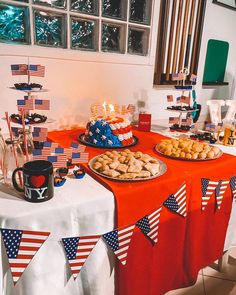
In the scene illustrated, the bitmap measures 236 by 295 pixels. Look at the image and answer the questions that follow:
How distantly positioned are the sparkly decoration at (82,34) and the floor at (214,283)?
1.60m

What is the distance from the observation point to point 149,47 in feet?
6.49

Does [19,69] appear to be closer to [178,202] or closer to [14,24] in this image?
[14,24]

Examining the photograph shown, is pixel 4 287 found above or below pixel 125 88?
below

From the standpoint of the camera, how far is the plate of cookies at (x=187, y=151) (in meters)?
1.25

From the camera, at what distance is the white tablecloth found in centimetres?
80

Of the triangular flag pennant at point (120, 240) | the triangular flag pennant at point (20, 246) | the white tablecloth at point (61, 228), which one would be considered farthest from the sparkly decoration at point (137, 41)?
the triangular flag pennant at point (20, 246)

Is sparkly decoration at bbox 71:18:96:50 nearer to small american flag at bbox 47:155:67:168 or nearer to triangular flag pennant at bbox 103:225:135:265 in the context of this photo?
small american flag at bbox 47:155:67:168

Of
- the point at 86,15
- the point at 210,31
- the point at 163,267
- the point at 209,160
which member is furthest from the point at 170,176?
the point at 210,31

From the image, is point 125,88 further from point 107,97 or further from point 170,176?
point 170,176

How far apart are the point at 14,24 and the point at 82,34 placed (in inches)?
17.0

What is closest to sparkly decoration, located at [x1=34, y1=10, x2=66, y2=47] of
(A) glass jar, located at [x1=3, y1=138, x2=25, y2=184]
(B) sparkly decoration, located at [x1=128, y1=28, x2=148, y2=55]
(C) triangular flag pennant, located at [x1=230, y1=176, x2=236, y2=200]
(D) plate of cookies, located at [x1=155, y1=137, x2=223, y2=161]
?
(B) sparkly decoration, located at [x1=128, y1=28, x2=148, y2=55]

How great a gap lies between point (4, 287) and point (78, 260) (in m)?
0.25

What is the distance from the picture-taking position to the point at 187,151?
1292 millimetres

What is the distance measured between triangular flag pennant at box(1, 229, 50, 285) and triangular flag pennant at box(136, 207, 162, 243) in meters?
0.37
